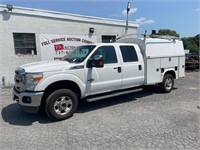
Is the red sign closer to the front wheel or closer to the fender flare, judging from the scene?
the fender flare

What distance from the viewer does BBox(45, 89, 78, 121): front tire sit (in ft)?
15.0

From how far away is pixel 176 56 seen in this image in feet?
24.8

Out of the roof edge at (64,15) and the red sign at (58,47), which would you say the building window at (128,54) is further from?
the roof edge at (64,15)

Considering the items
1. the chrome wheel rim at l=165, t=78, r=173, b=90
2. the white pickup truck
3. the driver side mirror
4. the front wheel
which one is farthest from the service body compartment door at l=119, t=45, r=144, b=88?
the chrome wheel rim at l=165, t=78, r=173, b=90

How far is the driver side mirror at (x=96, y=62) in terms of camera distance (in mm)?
4956

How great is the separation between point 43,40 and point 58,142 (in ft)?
23.1

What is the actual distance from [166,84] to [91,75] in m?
3.72

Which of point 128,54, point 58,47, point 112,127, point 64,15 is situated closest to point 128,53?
point 128,54

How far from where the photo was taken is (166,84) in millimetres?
7352

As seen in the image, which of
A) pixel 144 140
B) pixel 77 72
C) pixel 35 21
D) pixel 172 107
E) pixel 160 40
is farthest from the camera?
pixel 35 21

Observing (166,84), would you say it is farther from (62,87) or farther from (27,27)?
(27,27)

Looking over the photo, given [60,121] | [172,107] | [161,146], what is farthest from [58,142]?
[172,107]

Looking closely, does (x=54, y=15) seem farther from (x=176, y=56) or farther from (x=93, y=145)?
(x=93, y=145)

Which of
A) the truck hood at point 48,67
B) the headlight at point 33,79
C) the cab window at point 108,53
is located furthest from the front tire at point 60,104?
the cab window at point 108,53
